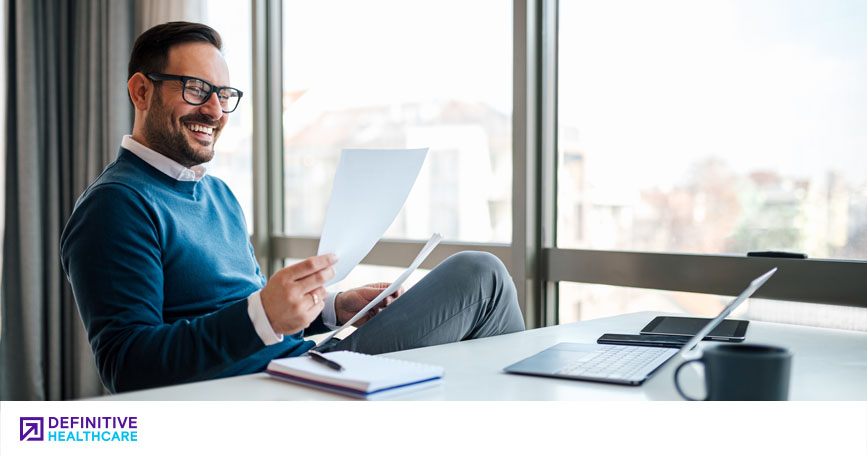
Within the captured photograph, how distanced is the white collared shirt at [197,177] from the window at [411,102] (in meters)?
0.81

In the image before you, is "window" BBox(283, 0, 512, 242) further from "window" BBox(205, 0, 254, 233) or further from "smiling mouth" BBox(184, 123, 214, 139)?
"smiling mouth" BBox(184, 123, 214, 139)

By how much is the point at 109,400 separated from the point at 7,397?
106 inches

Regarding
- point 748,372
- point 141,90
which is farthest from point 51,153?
point 748,372

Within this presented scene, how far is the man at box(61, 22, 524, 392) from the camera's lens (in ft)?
3.61

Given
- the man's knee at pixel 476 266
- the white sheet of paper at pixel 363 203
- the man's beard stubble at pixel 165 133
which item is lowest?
the man's knee at pixel 476 266

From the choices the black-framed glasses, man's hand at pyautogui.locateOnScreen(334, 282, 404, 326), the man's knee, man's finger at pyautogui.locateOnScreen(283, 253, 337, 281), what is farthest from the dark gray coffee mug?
the black-framed glasses

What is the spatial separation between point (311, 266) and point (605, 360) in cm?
46

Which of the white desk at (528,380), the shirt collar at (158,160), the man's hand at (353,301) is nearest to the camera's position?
the white desk at (528,380)

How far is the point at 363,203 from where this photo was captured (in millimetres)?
1069

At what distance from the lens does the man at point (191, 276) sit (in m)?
1.10

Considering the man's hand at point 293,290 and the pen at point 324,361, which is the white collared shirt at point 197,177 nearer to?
the man's hand at point 293,290

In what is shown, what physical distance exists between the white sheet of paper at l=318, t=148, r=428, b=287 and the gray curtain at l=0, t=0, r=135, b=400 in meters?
2.20
